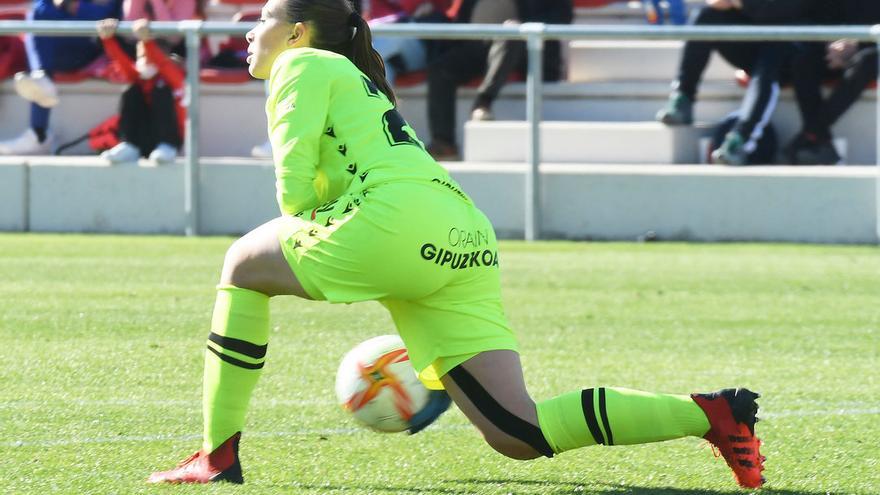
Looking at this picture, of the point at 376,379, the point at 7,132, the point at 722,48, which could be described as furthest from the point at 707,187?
the point at 376,379

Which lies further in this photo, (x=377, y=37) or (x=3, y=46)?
(x=3, y=46)

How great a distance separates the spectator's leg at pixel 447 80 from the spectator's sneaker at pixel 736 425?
7731 mm

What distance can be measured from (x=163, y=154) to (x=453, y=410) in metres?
6.35

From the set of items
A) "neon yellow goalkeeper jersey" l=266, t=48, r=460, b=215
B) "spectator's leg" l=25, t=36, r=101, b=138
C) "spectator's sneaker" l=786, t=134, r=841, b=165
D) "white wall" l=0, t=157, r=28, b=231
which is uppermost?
"neon yellow goalkeeper jersey" l=266, t=48, r=460, b=215

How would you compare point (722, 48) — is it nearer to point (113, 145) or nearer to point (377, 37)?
point (377, 37)

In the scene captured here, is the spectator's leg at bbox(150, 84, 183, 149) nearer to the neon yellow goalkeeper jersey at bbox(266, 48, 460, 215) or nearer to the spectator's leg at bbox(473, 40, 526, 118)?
the spectator's leg at bbox(473, 40, 526, 118)

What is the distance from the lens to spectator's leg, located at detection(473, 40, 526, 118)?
11.9 metres

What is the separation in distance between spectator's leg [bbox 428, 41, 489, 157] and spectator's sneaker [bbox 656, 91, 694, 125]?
4.62 ft

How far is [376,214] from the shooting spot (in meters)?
4.24

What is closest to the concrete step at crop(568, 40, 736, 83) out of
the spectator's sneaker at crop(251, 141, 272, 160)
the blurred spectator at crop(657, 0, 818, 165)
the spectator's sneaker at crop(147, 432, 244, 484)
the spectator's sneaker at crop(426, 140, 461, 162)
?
the blurred spectator at crop(657, 0, 818, 165)

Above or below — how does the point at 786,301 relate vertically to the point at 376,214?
below

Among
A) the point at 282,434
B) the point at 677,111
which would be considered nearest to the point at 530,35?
the point at 677,111

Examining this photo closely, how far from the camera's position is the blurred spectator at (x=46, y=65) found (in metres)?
12.4

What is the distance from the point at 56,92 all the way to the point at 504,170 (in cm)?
367
